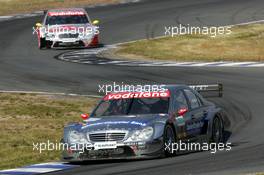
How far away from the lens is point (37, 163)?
1636 centimetres

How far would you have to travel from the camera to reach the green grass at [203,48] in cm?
3388

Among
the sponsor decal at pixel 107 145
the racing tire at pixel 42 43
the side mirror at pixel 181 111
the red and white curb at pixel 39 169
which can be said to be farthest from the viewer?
the racing tire at pixel 42 43

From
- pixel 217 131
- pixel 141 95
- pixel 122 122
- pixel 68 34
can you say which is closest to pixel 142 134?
pixel 122 122

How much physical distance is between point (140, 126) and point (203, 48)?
2007cm

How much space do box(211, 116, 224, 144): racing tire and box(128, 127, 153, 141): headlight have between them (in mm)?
2138

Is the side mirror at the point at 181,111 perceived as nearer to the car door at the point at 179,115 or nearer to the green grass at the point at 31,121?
the car door at the point at 179,115

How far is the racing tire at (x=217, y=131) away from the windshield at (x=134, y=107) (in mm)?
1405

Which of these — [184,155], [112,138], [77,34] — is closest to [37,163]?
[112,138]

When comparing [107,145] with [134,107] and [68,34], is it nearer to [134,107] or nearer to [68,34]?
[134,107]

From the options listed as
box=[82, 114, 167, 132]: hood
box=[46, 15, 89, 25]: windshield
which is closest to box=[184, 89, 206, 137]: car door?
box=[82, 114, 167, 132]: hood

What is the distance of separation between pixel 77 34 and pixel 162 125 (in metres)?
20.9

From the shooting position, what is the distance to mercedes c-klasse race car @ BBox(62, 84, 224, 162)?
1570 cm

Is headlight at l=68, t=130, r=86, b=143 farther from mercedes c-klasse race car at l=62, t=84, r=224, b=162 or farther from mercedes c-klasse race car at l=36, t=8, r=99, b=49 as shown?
mercedes c-klasse race car at l=36, t=8, r=99, b=49

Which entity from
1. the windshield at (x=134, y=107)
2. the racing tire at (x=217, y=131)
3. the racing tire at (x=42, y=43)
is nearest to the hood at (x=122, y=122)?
the windshield at (x=134, y=107)
